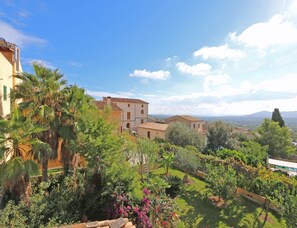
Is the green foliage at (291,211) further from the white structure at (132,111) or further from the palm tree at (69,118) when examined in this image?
the white structure at (132,111)

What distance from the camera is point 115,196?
8.42 m

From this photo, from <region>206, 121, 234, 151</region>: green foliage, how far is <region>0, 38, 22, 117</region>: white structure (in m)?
28.2

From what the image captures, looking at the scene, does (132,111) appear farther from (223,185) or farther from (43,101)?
(223,185)

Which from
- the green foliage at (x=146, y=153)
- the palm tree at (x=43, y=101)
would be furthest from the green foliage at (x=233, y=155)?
the palm tree at (x=43, y=101)

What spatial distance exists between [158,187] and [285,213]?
6961 mm

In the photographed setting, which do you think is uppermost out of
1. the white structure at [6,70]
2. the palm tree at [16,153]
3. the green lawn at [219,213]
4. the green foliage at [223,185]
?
the white structure at [6,70]

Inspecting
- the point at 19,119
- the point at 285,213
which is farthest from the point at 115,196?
the point at 285,213

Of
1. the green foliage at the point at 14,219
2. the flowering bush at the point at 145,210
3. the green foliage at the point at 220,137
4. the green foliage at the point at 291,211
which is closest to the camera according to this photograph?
the green foliage at the point at 14,219

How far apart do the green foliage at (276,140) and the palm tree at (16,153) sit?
37.5m

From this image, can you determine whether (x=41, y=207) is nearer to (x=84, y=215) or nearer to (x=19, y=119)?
(x=84, y=215)

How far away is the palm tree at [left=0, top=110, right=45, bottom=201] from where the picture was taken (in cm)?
760

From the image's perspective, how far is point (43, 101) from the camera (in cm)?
1070

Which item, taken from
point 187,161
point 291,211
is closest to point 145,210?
point 291,211

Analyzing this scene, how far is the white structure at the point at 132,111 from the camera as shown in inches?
1797
